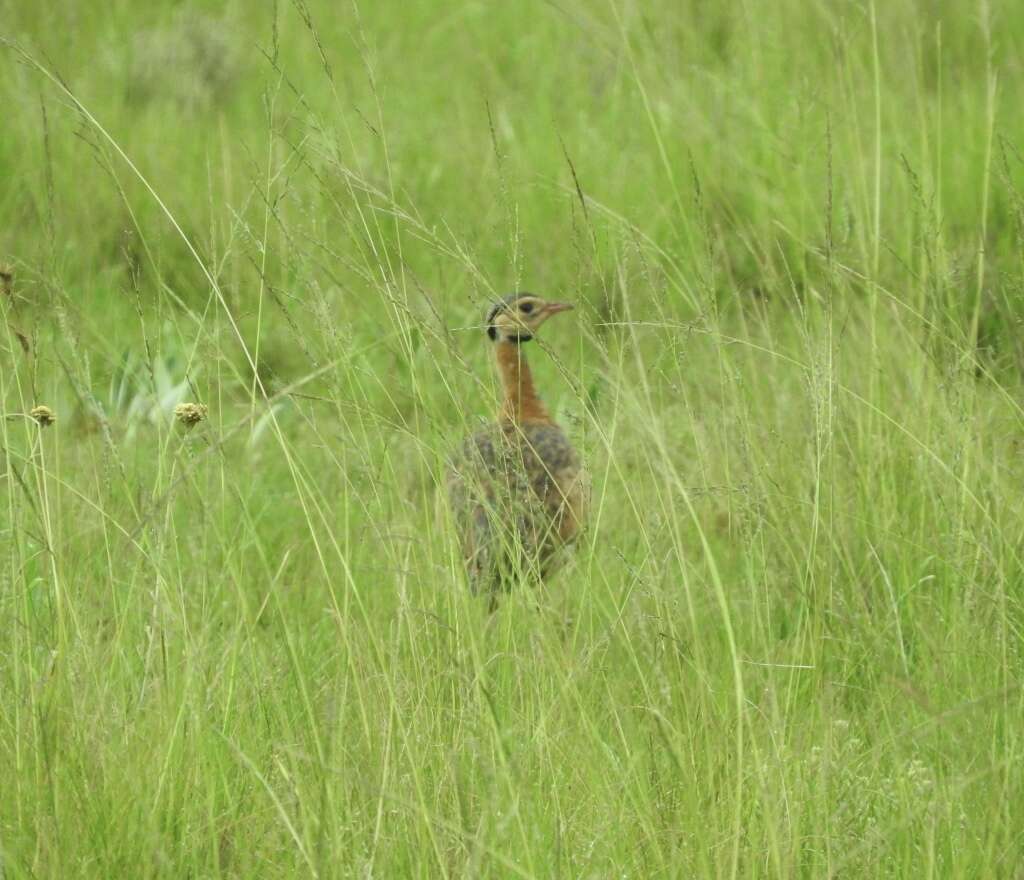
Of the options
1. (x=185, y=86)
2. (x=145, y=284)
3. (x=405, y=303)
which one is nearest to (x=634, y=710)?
(x=405, y=303)

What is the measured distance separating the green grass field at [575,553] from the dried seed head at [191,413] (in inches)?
1.5

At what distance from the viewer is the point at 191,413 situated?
106 inches

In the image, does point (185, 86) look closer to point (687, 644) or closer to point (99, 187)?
point (99, 187)

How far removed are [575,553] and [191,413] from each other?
81 centimetres

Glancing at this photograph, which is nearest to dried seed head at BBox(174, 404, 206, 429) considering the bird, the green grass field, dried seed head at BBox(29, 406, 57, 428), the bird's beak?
the green grass field

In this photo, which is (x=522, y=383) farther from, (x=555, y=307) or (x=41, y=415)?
(x=41, y=415)

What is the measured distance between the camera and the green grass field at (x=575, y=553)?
92.9 inches

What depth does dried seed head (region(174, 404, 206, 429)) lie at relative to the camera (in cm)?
265

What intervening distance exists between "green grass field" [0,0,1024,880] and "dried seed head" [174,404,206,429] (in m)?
0.04

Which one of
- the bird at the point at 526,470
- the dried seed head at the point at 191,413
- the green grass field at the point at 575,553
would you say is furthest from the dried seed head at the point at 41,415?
the bird at the point at 526,470

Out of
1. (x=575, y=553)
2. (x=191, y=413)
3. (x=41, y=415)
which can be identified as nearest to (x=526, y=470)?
(x=575, y=553)

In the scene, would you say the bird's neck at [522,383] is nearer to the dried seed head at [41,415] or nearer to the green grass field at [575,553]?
the green grass field at [575,553]

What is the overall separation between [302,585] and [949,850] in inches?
74.1

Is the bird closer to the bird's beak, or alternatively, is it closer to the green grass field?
the bird's beak
